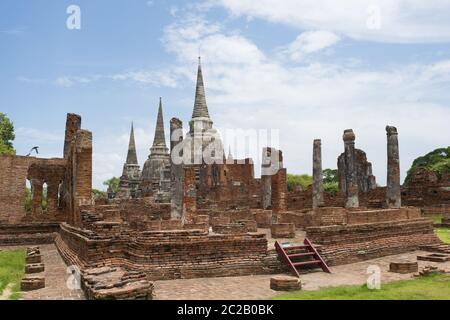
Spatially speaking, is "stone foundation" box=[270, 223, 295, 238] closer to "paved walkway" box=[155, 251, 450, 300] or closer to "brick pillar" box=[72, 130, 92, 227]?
"paved walkway" box=[155, 251, 450, 300]

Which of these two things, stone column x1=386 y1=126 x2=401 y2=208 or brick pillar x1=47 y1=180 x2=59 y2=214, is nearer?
stone column x1=386 y1=126 x2=401 y2=208

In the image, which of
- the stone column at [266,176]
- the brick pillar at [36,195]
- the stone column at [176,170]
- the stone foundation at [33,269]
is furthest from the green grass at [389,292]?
the brick pillar at [36,195]

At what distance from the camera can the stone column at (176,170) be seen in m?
16.5

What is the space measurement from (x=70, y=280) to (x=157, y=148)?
42.4m

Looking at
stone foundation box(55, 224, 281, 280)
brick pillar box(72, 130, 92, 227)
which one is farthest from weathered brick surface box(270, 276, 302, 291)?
brick pillar box(72, 130, 92, 227)

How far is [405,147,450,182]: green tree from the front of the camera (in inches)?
1353

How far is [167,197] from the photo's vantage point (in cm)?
3578

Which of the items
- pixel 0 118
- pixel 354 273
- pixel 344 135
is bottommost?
pixel 354 273

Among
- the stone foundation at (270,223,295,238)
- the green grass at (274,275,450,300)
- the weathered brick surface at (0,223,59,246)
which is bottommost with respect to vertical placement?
the weathered brick surface at (0,223,59,246)

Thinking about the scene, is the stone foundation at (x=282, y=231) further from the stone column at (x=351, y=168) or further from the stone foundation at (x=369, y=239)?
the stone column at (x=351, y=168)

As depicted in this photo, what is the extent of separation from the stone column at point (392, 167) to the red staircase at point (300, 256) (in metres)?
9.76

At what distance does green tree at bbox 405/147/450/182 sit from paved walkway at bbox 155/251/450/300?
27483 mm

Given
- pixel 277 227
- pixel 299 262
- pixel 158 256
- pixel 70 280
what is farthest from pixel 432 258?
pixel 70 280
